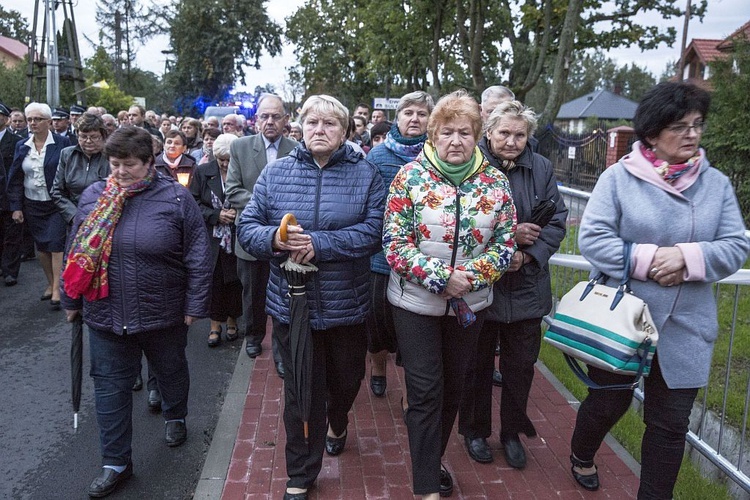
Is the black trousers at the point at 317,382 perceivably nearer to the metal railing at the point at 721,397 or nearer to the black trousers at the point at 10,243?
the metal railing at the point at 721,397

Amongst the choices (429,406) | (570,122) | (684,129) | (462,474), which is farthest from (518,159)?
(570,122)

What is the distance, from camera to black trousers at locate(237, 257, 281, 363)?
531 cm

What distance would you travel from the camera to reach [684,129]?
278cm

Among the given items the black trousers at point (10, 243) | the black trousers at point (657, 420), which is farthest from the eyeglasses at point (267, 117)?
the black trousers at point (10, 243)

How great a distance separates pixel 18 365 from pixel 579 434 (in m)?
4.59

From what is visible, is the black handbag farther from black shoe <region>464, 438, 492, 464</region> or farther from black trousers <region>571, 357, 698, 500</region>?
black shoe <region>464, 438, 492, 464</region>

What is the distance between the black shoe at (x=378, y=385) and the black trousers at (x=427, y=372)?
1.50m

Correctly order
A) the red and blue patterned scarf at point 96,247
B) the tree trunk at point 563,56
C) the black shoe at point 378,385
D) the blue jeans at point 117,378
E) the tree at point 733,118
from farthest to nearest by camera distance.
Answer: the tree trunk at point 563,56 → the tree at point 733,118 → the black shoe at point 378,385 → the blue jeans at point 117,378 → the red and blue patterned scarf at point 96,247

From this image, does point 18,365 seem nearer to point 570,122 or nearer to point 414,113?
point 414,113

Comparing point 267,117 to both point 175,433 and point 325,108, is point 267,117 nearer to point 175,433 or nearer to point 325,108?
point 325,108

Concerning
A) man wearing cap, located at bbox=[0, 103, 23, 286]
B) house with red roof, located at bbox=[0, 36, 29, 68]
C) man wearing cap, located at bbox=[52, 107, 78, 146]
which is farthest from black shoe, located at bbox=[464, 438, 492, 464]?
house with red roof, located at bbox=[0, 36, 29, 68]

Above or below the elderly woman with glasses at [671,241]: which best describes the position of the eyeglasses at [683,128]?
above

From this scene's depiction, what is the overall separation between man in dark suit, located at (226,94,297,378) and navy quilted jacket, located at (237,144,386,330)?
200cm

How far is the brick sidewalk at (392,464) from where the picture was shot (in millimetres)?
3473
